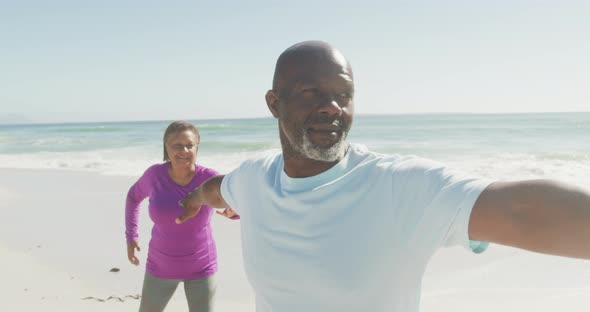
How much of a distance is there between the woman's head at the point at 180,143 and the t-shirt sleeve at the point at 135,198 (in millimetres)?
221

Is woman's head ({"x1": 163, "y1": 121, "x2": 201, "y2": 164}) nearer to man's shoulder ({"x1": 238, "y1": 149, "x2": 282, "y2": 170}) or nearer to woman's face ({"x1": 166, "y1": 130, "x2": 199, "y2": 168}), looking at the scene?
woman's face ({"x1": 166, "y1": 130, "x2": 199, "y2": 168})

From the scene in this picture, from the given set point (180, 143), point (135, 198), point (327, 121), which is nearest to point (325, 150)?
point (327, 121)

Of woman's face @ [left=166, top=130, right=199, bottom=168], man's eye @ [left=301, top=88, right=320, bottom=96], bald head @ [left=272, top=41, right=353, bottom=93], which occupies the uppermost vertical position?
bald head @ [left=272, top=41, right=353, bottom=93]

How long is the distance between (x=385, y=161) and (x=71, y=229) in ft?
25.2

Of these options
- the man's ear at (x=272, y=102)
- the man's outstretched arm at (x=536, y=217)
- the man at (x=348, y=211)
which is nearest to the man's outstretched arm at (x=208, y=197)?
the man at (x=348, y=211)

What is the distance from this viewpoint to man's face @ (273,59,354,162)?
1517 millimetres

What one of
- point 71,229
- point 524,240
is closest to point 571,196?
point 524,240

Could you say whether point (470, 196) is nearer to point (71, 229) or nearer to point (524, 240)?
point (524, 240)

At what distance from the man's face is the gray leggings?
2.21 meters

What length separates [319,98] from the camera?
153 centimetres

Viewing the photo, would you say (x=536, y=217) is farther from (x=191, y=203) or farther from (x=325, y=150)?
(x=191, y=203)

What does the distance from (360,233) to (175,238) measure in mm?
2442

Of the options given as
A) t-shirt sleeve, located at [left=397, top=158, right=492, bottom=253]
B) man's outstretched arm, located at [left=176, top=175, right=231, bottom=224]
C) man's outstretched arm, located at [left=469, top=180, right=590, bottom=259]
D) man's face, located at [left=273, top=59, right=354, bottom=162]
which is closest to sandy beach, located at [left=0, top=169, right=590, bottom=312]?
man's outstretched arm, located at [left=176, top=175, right=231, bottom=224]

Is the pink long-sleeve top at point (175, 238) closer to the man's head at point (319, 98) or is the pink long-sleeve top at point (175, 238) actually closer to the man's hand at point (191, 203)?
the man's hand at point (191, 203)
